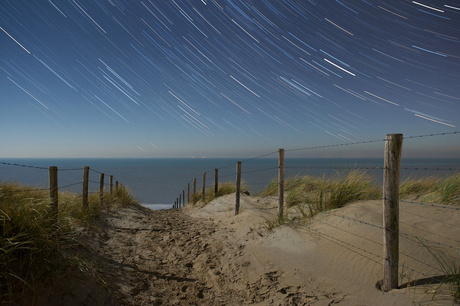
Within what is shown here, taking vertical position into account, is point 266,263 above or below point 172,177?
above

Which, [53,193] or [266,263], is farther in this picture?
[53,193]

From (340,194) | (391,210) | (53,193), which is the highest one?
(391,210)

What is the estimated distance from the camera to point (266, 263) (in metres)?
4.68

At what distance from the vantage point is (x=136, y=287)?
3.90m

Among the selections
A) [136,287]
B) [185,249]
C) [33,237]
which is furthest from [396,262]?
[33,237]

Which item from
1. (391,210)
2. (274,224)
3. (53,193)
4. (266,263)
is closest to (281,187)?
(274,224)

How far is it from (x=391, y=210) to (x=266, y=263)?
7.72 feet

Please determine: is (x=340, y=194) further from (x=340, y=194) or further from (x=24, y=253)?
(x=24, y=253)

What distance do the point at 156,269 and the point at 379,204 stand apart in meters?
5.10

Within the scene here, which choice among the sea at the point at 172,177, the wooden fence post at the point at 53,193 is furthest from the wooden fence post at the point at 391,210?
the wooden fence post at the point at 53,193

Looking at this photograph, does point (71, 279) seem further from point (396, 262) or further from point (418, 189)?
point (418, 189)

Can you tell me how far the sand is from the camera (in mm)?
3357

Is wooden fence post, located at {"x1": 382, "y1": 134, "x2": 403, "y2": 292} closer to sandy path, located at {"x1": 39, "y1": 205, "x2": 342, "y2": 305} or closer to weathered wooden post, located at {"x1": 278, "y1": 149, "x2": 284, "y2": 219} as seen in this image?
sandy path, located at {"x1": 39, "y1": 205, "x2": 342, "y2": 305}

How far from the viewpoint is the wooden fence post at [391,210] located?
3.28m
